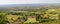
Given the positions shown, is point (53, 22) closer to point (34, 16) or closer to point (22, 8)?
point (34, 16)

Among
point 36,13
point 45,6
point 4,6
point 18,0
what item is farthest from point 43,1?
point 4,6

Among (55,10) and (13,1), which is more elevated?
(13,1)

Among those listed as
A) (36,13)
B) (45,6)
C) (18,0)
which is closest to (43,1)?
(45,6)

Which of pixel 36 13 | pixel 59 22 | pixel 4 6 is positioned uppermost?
pixel 4 6

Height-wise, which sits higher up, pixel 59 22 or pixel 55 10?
pixel 55 10

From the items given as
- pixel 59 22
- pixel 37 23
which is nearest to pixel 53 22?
pixel 59 22

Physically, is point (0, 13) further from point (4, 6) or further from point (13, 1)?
point (13, 1)

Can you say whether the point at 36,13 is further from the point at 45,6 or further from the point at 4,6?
the point at 4,6
